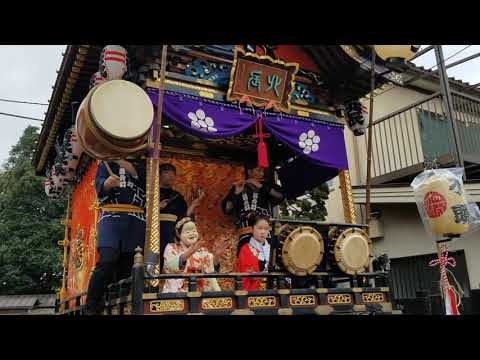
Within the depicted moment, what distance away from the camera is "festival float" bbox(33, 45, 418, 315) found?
4.58 metres

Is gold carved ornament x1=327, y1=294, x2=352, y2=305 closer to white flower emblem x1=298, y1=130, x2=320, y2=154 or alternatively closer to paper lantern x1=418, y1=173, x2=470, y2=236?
paper lantern x1=418, y1=173, x2=470, y2=236

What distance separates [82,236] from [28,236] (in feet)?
41.1

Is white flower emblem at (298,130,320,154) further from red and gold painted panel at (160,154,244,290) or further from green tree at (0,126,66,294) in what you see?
green tree at (0,126,66,294)

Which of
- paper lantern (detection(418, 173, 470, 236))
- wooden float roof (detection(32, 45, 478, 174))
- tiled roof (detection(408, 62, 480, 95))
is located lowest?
paper lantern (detection(418, 173, 470, 236))

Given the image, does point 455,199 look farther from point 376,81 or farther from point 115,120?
point 115,120

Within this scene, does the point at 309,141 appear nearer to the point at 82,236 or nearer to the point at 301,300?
the point at 301,300

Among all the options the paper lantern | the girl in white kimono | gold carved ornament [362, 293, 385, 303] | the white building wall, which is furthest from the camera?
the white building wall

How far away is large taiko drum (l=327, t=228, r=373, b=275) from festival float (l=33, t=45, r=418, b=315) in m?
0.01

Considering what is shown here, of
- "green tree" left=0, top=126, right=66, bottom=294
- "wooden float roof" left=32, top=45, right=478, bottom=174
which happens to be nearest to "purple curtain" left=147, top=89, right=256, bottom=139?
"wooden float roof" left=32, top=45, right=478, bottom=174

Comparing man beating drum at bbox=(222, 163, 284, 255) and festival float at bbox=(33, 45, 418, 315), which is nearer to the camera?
festival float at bbox=(33, 45, 418, 315)

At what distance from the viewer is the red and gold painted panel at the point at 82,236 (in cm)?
691

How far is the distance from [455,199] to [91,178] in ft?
17.3

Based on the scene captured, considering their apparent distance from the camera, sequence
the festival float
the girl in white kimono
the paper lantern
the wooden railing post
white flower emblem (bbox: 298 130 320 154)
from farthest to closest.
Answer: white flower emblem (bbox: 298 130 320 154) < the girl in white kimono < the paper lantern < the festival float < the wooden railing post

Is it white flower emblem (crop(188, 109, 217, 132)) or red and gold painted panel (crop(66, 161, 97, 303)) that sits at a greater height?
white flower emblem (crop(188, 109, 217, 132))
